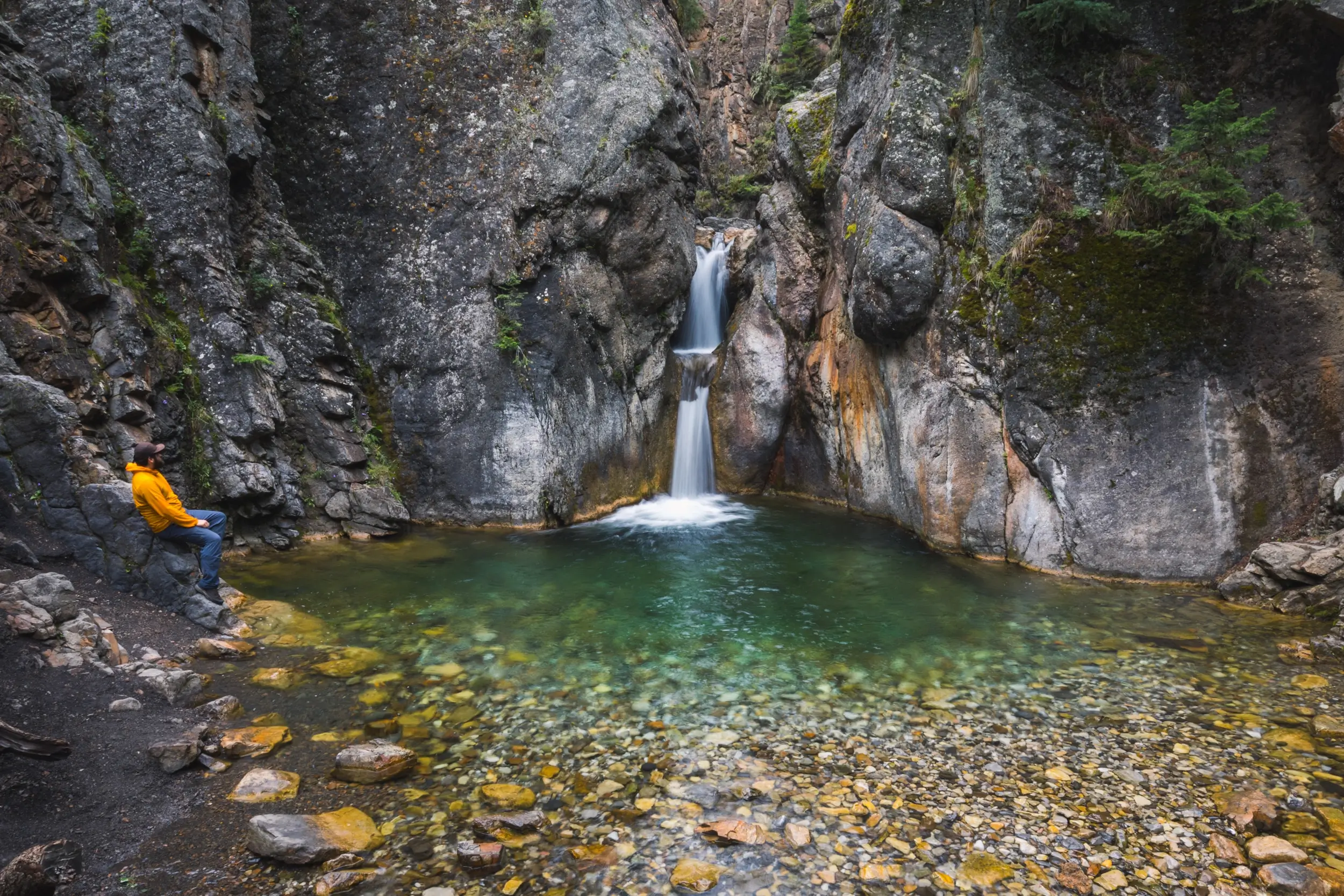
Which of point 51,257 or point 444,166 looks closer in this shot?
point 51,257

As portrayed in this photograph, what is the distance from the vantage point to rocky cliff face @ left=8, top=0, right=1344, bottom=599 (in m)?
8.71

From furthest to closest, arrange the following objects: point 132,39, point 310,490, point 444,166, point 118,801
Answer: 1. point 444,166
2. point 310,490
3. point 132,39
4. point 118,801

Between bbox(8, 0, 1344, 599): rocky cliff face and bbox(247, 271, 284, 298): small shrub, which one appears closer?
bbox(8, 0, 1344, 599): rocky cliff face

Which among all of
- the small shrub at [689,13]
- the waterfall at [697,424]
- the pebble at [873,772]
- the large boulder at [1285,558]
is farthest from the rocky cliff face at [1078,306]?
the small shrub at [689,13]

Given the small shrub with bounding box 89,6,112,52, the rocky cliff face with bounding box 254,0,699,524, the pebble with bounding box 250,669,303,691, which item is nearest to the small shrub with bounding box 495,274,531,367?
the rocky cliff face with bounding box 254,0,699,524

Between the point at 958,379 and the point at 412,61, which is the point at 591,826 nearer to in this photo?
the point at 958,379

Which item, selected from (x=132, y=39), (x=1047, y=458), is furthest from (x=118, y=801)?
(x=132, y=39)

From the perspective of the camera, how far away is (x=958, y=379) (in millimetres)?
10688

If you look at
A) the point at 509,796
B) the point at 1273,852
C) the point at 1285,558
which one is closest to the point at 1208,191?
the point at 1285,558

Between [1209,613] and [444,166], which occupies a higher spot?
[444,166]

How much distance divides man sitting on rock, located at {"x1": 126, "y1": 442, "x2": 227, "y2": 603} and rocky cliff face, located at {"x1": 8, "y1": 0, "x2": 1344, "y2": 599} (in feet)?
2.61

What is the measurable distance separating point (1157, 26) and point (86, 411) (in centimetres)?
1510

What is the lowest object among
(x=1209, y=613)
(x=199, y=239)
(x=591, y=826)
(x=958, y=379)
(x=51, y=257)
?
(x=591, y=826)

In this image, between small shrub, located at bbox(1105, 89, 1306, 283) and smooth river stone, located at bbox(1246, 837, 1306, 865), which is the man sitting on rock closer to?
smooth river stone, located at bbox(1246, 837, 1306, 865)
